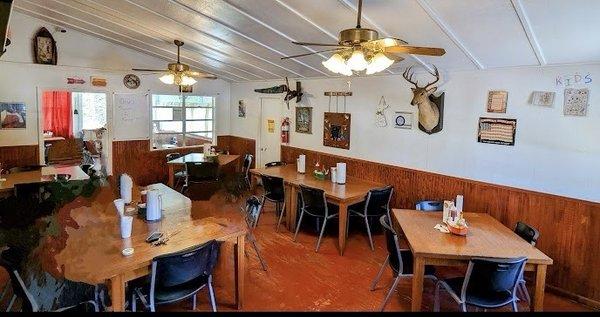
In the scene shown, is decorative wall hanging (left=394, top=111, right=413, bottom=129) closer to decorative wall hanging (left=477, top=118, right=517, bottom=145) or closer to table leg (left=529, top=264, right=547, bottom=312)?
decorative wall hanging (left=477, top=118, right=517, bottom=145)

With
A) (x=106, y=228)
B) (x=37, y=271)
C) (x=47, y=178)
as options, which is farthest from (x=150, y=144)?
(x=37, y=271)

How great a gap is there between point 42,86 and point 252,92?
3.52 meters

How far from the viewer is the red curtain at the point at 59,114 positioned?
785cm

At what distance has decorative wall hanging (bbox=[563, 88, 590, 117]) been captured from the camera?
3213 millimetres

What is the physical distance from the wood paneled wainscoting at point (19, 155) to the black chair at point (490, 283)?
6.29 metres

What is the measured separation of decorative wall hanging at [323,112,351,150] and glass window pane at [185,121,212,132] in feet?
10.7

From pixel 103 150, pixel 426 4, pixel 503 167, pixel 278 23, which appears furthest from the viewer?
pixel 103 150

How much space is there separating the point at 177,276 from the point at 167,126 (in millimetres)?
5527

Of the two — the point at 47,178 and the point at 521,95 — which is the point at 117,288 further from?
the point at 521,95

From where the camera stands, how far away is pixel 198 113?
25.9 feet

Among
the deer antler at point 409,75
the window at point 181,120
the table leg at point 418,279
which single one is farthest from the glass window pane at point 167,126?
the table leg at point 418,279

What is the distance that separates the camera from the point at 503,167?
3.79m

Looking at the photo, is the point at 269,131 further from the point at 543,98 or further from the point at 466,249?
the point at 466,249

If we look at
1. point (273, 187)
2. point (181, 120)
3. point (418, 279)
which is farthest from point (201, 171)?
point (418, 279)
